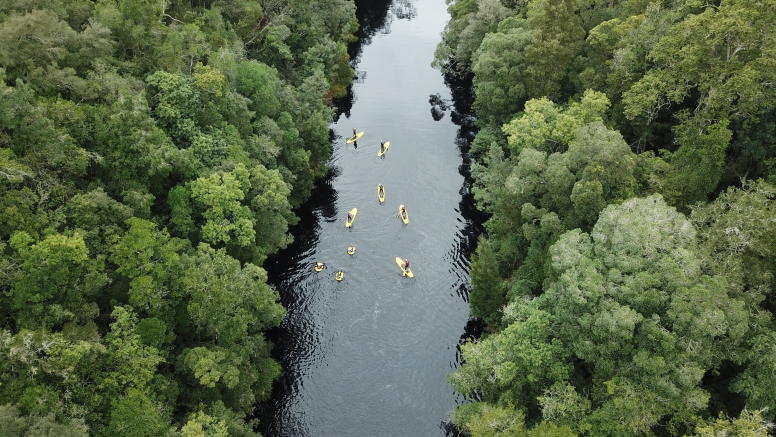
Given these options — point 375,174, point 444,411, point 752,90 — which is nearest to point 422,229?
point 375,174

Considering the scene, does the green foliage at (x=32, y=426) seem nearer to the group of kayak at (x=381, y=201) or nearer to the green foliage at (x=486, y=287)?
the group of kayak at (x=381, y=201)

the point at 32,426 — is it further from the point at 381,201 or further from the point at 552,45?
the point at 552,45

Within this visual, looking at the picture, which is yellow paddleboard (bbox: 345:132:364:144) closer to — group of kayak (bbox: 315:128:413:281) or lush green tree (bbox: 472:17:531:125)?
group of kayak (bbox: 315:128:413:281)

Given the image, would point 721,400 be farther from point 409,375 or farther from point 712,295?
point 409,375

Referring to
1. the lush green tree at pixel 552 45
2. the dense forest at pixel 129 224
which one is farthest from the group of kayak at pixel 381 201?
the lush green tree at pixel 552 45

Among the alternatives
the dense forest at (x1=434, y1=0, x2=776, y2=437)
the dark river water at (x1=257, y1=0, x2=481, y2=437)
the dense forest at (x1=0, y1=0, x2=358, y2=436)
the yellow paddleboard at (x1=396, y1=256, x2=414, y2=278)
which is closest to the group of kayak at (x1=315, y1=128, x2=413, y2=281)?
the yellow paddleboard at (x1=396, y1=256, x2=414, y2=278)

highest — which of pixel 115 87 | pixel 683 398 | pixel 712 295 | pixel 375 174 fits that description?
pixel 115 87

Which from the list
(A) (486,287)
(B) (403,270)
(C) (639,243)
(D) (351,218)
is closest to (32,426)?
(A) (486,287)
